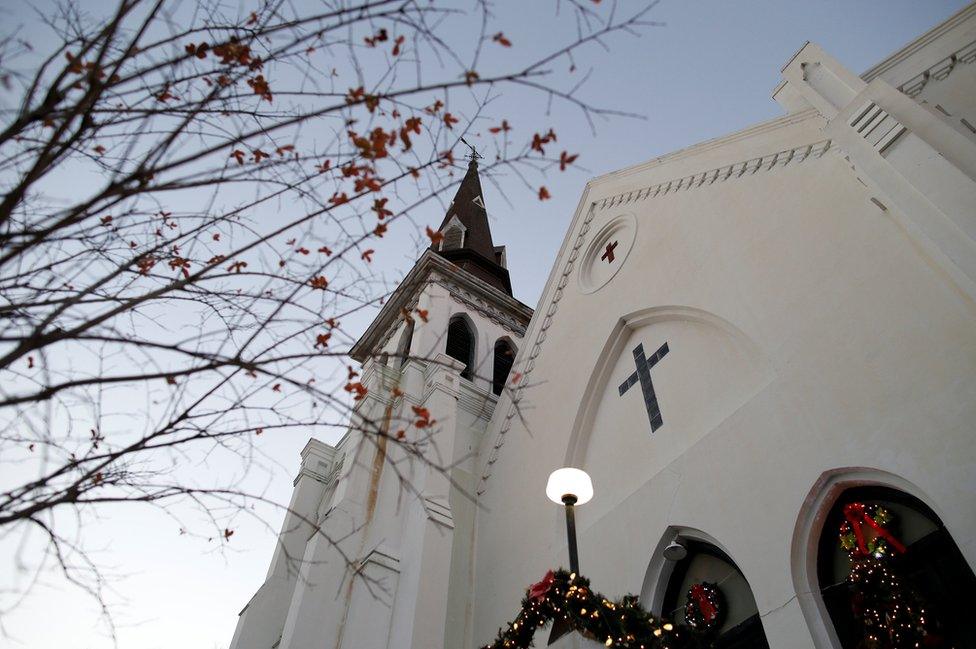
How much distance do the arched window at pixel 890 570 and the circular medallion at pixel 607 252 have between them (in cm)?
607

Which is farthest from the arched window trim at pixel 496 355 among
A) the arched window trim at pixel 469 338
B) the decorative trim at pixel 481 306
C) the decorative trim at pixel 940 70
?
the decorative trim at pixel 940 70

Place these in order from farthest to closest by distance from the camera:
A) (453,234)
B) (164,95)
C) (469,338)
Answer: (453,234) < (469,338) < (164,95)

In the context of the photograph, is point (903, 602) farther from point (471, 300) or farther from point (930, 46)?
point (471, 300)

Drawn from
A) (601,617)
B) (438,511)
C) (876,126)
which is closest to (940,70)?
(876,126)

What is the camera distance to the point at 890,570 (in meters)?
4.73

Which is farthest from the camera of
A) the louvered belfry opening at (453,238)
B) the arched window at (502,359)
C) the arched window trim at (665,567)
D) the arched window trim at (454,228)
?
the arched window trim at (454,228)

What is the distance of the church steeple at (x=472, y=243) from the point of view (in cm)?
2423

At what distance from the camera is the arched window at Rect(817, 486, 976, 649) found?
438cm

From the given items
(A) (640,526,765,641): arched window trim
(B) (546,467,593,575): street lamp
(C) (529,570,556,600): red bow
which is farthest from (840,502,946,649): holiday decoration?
(C) (529,570,556,600): red bow

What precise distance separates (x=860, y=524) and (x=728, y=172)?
5.34 metres

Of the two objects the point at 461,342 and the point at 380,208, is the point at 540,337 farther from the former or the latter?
the point at 380,208

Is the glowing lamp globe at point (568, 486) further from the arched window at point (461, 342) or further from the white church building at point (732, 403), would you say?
the arched window at point (461, 342)

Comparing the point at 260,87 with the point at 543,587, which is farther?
the point at 543,587

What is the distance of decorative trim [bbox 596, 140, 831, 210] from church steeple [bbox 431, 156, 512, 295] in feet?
35.7
